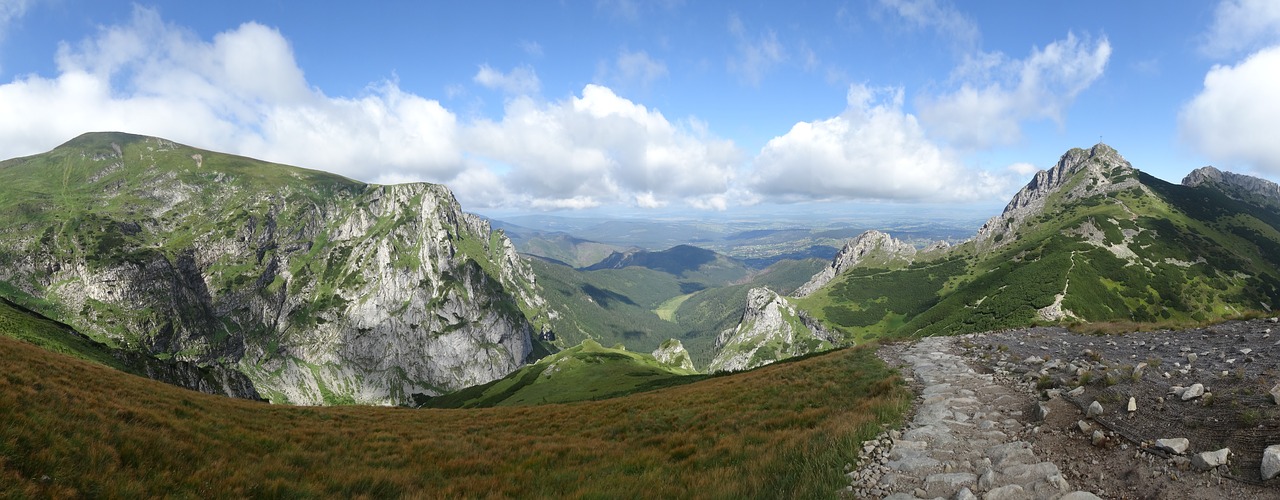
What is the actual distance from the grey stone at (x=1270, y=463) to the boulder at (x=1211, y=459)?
0.41 meters

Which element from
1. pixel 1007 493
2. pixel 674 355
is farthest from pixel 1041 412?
pixel 674 355

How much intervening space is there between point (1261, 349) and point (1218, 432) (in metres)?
12.1

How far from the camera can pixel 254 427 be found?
56.0ft

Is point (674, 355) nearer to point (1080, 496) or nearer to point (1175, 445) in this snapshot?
point (1175, 445)

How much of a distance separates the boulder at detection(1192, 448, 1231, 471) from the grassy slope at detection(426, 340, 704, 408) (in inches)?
2004

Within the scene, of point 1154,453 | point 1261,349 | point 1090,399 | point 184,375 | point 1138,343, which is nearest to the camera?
point 1154,453

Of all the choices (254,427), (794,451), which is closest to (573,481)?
(794,451)

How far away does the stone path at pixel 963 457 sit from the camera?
313 inches

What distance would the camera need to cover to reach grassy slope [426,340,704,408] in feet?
225

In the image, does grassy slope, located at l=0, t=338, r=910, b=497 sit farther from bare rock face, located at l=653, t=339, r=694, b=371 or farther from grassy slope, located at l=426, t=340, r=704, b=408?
bare rock face, located at l=653, t=339, r=694, b=371

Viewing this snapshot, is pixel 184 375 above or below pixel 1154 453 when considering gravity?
below

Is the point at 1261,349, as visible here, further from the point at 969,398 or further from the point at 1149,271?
the point at 1149,271

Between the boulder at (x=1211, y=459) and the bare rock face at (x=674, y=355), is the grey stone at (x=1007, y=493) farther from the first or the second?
the bare rock face at (x=674, y=355)

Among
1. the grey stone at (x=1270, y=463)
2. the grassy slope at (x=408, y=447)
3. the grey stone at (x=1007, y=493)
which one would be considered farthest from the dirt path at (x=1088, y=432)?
the grassy slope at (x=408, y=447)
